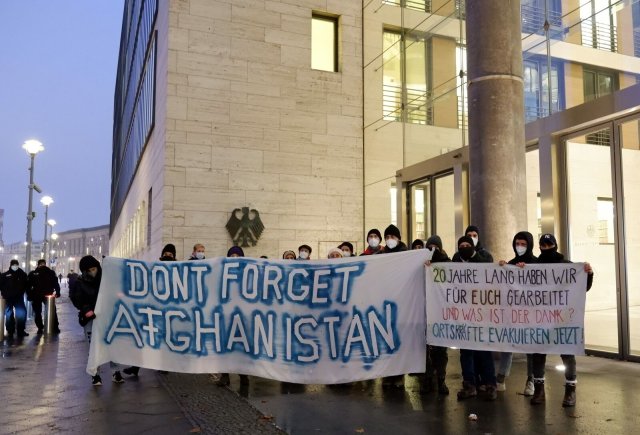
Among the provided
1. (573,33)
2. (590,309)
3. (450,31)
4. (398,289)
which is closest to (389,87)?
(450,31)

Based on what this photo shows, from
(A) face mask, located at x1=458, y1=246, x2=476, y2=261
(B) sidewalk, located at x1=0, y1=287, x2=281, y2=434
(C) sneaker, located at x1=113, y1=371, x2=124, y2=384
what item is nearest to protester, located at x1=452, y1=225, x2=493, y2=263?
(A) face mask, located at x1=458, y1=246, x2=476, y2=261

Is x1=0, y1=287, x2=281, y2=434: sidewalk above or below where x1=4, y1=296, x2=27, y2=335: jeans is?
below

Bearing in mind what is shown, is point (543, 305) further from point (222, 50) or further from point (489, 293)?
point (222, 50)

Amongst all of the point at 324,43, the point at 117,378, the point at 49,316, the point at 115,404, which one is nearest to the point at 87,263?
the point at 117,378

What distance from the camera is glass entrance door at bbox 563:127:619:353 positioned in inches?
382

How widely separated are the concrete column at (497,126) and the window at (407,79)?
7054 mm

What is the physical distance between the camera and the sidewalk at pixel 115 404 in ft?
18.9

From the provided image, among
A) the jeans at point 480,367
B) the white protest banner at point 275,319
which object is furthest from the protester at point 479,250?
the jeans at point 480,367

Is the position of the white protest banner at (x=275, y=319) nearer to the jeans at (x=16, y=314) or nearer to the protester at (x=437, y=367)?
the protester at (x=437, y=367)

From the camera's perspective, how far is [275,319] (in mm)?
7297

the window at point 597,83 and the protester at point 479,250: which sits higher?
the window at point 597,83

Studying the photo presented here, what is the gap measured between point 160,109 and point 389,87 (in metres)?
7.18

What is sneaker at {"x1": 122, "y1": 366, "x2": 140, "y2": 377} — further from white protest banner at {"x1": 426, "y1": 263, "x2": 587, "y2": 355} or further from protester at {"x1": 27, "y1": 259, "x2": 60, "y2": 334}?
protester at {"x1": 27, "y1": 259, "x2": 60, "y2": 334}

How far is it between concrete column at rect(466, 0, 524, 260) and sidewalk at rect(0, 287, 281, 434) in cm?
536
